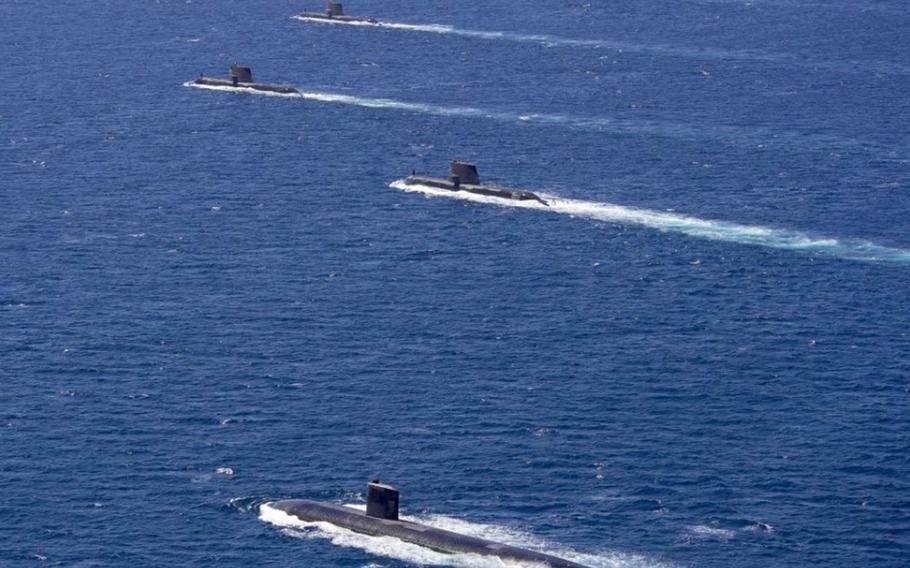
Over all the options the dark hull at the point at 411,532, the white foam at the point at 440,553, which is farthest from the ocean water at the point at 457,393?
the dark hull at the point at 411,532

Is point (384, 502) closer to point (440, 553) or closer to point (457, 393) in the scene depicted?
point (440, 553)

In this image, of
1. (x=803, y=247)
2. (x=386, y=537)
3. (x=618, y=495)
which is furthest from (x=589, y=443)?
(x=803, y=247)

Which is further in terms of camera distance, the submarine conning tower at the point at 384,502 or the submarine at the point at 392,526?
the submarine conning tower at the point at 384,502

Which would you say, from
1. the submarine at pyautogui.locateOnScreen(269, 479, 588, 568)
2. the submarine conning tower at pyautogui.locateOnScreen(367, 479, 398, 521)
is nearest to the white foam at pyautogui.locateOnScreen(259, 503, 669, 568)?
the submarine at pyautogui.locateOnScreen(269, 479, 588, 568)

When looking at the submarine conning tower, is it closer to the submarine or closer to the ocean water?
the submarine

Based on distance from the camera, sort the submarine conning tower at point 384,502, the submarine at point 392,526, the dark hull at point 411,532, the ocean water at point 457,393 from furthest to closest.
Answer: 1. the ocean water at point 457,393
2. the submarine conning tower at point 384,502
3. the submarine at point 392,526
4. the dark hull at point 411,532

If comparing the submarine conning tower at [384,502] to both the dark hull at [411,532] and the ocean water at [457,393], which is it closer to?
the dark hull at [411,532]

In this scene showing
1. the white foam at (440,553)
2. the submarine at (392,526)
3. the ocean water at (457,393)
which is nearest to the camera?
the submarine at (392,526)

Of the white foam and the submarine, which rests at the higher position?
the submarine
